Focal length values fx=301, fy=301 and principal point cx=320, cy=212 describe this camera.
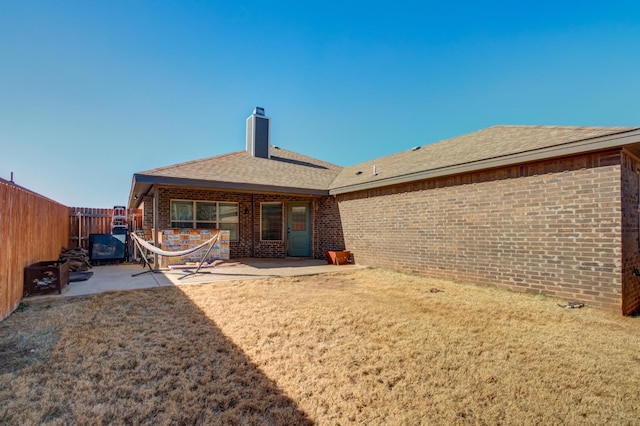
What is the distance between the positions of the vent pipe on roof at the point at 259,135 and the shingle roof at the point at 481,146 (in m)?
3.97

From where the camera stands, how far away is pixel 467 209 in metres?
6.42

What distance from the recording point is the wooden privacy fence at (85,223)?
11.1m

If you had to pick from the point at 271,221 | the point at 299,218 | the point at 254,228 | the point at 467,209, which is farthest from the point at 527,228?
the point at 254,228

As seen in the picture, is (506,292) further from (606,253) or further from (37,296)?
(37,296)

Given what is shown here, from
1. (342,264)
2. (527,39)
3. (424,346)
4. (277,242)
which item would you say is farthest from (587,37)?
(277,242)

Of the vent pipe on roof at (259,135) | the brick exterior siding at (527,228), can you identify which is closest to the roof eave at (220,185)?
the brick exterior siding at (527,228)

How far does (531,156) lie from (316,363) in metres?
5.11

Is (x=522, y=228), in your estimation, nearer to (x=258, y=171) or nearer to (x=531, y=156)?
(x=531, y=156)

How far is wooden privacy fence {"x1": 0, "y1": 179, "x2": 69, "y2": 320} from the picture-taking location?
3.88 m

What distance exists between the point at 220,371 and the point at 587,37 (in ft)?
36.8

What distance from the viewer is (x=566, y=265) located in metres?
4.95

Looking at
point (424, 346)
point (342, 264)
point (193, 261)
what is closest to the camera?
point (424, 346)

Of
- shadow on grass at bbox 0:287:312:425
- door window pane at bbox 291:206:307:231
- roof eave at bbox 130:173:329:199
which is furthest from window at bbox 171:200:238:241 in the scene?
shadow on grass at bbox 0:287:312:425

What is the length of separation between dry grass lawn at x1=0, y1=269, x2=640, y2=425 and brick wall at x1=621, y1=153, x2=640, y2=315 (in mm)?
684
